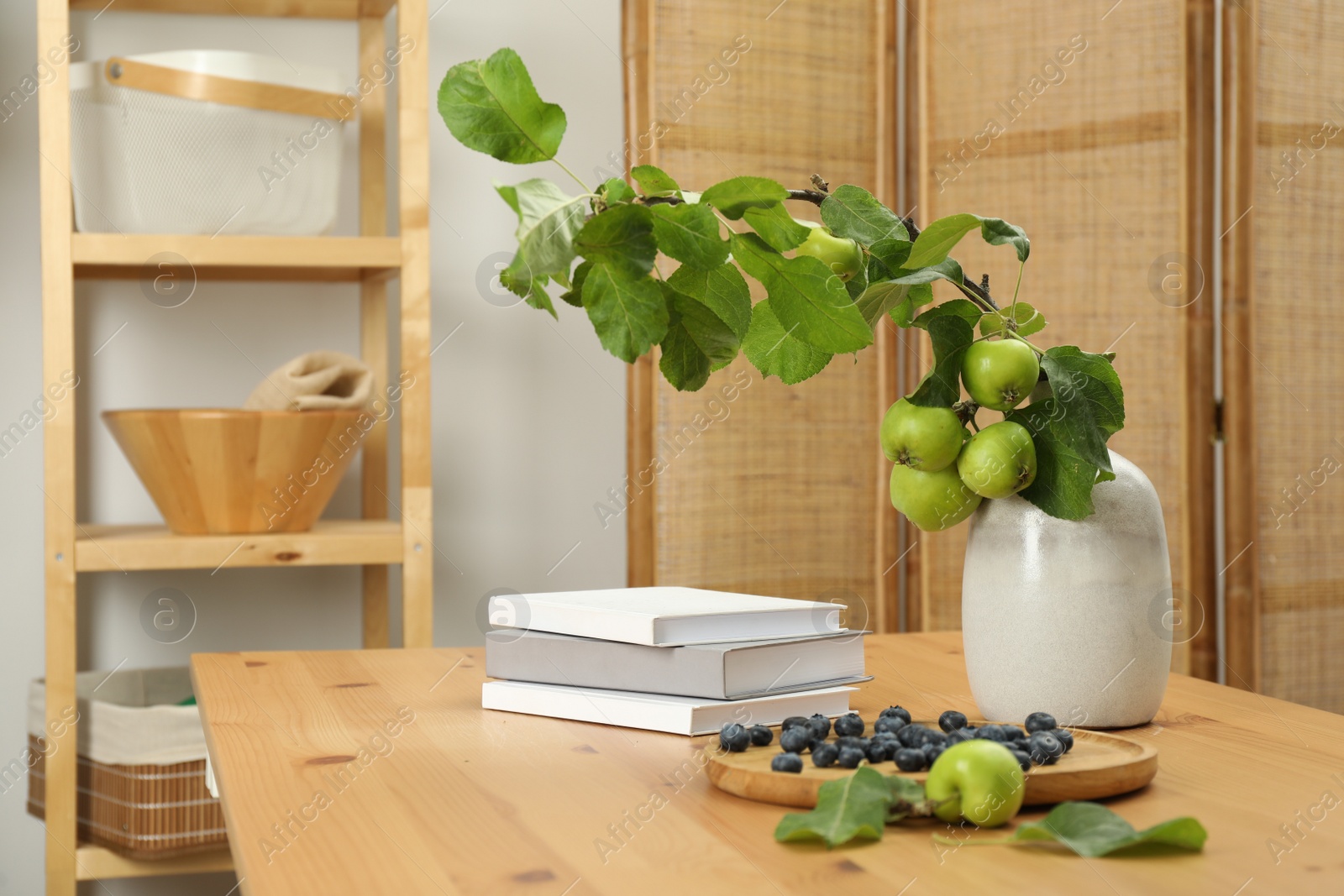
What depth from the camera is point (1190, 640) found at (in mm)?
2020

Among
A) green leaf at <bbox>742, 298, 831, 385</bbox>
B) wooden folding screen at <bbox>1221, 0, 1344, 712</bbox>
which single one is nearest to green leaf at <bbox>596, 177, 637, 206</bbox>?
green leaf at <bbox>742, 298, 831, 385</bbox>

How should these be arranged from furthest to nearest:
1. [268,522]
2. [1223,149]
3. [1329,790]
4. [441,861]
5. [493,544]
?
[493,544]
[1223,149]
[268,522]
[1329,790]
[441,861]

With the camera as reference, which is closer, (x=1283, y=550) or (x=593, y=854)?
(x=593, y=854)

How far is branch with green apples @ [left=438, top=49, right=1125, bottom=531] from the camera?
0.60 m

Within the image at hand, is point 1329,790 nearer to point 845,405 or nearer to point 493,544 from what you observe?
point 845,405

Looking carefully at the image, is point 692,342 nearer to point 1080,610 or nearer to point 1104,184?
point 1080,610

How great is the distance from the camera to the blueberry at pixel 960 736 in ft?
2.21

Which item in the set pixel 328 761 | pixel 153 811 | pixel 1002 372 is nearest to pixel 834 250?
pixel 1002 372

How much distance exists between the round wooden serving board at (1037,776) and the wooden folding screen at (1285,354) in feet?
4.62

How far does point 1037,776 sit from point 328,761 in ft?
1.35

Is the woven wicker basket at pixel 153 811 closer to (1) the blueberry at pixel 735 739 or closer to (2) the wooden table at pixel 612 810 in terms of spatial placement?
(2) the wooden table at pixel 612 810

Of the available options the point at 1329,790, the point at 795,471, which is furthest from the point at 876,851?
the point at 795,471

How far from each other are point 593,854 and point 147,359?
5.39 feet

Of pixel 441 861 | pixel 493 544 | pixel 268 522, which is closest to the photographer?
pixel 441 861
